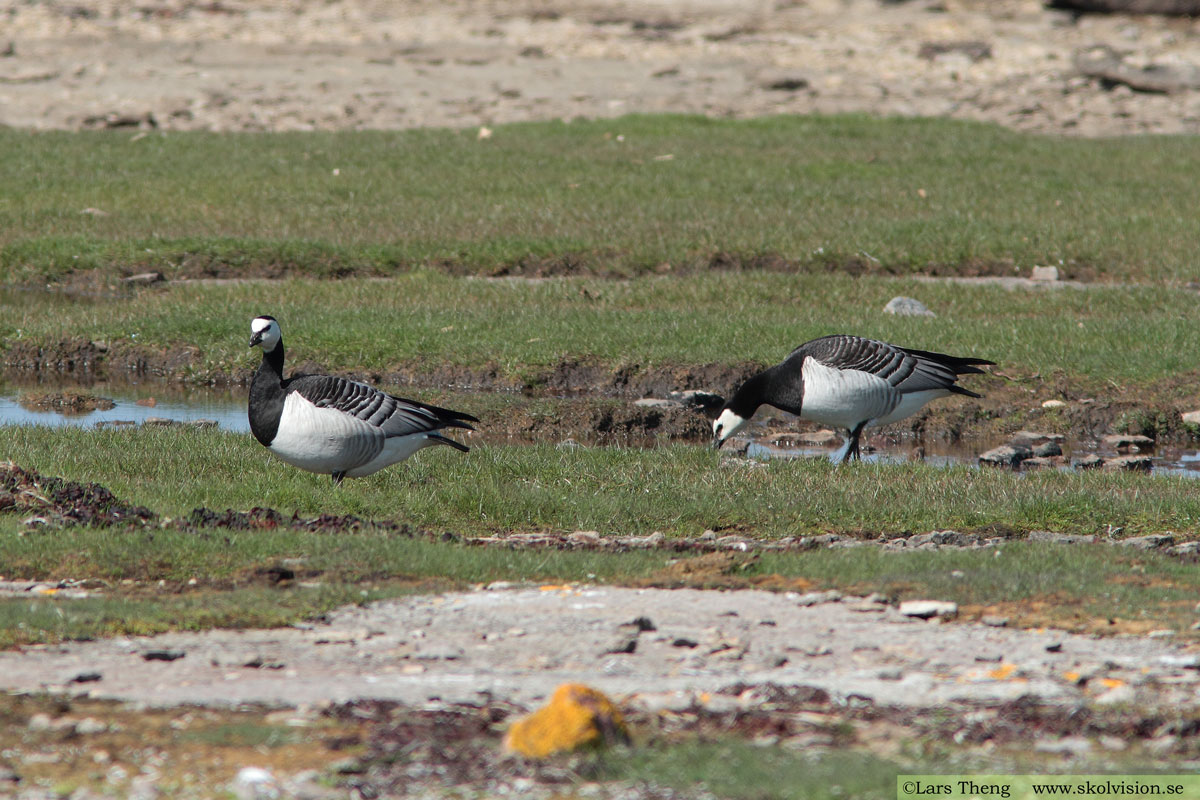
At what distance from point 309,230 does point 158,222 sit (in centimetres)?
242

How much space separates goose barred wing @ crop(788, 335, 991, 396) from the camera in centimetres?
1310

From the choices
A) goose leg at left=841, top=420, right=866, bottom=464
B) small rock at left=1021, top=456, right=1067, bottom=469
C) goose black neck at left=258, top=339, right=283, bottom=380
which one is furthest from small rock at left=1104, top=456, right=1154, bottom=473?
goose black neck at left=258, top=339, right=283, bottom=380

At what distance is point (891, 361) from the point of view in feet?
43.2

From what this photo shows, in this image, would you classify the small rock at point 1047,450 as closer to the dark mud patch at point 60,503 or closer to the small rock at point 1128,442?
the small rock at point 1128,442

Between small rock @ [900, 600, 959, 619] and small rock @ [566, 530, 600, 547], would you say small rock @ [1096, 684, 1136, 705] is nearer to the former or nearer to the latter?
small rock @ [900, 600, 959, 619]

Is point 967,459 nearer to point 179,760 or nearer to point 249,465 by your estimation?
point 249,465

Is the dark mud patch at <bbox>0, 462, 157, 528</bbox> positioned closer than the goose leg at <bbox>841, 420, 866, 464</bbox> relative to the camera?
Yes

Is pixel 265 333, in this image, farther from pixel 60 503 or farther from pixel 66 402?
pixel 66 402

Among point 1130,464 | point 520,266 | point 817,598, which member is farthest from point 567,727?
point 520,266

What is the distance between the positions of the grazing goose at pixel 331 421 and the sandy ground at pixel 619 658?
9.16 feet

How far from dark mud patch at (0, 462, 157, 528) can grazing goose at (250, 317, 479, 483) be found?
4.26 feet

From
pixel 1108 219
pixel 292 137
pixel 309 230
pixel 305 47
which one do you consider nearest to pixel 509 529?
pixel 309 230

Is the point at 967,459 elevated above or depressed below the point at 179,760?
below

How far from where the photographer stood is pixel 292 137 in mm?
28812
